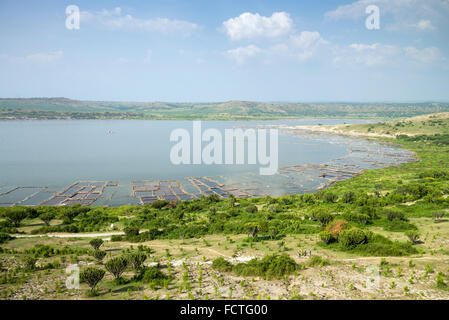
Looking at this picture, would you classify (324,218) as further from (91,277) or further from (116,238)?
(91,277)

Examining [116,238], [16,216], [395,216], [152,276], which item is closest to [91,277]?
[152,276]

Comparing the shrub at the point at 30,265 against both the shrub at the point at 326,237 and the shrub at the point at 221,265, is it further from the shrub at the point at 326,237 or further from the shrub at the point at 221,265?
the shrub at the point at 326,237

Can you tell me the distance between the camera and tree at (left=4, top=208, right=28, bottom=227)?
88.2ft

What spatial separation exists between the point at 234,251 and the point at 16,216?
902 inches

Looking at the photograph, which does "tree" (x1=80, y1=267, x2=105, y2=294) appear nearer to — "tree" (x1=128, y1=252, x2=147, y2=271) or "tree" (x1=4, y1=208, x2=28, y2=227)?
"tree" (x1=128, y1=252, x2=147, y2=271)

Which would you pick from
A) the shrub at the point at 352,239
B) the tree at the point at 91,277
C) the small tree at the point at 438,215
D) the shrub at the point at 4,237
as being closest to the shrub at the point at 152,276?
the tree at the point at 91,277

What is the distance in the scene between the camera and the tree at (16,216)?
1059 inches

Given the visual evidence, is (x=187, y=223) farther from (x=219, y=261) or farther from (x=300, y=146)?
(x=300, y=146)

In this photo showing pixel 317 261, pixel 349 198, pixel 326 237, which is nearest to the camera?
pixel 317 261

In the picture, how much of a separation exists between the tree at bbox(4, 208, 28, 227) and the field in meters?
0.10

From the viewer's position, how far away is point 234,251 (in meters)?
18.2

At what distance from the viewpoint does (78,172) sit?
5556 centimetres

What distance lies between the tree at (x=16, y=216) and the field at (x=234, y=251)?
0.34 ft

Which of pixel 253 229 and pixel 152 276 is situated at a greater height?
pixel 152 276
